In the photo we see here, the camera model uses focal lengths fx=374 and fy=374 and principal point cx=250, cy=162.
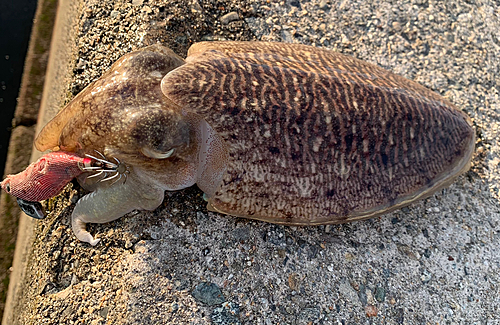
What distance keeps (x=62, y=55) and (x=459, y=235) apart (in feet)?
12.6

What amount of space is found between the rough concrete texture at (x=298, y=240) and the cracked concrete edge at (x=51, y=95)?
0.79ft

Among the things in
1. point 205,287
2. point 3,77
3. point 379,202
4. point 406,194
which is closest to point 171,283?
point 205,287

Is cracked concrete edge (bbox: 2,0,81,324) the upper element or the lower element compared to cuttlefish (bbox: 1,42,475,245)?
lower

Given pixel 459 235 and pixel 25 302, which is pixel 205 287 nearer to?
pixel 25 302

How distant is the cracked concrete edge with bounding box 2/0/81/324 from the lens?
3.21m

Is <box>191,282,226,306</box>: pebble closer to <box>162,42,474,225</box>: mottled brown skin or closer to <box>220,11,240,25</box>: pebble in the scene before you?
<box>162,42,474,225</box>: mottled brown skin

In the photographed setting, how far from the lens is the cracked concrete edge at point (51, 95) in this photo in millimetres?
3212

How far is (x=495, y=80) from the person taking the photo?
11.0 ft

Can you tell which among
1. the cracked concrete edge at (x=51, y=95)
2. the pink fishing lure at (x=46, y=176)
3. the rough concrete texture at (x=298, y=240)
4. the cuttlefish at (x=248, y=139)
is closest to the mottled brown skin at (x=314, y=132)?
the cuttlefish at (x=248, y=139)

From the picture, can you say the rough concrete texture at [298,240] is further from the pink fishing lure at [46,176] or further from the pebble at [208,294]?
the pink fishing lure at [46,176]

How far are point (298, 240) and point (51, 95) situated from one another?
2774 mm

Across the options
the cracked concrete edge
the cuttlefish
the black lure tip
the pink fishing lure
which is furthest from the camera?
the cracked concrete edge

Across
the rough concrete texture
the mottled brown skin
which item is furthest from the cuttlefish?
the rough concrete texture

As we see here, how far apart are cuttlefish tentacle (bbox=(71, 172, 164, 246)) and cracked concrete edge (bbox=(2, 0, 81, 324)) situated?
3.10ft
